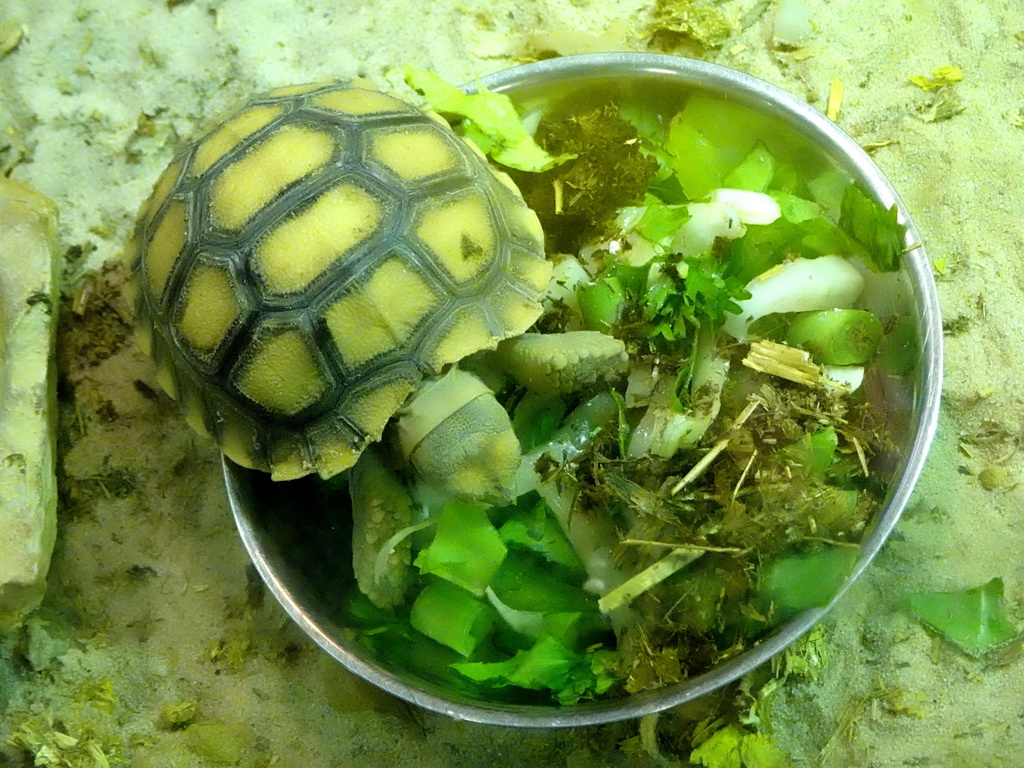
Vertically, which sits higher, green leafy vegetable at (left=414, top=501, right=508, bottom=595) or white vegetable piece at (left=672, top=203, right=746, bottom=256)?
white vegetable piece at (left=672, top=203, right=746, bottom=256)

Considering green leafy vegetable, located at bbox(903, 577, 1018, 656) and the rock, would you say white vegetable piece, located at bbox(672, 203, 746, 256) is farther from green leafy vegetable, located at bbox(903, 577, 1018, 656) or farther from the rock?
the rock

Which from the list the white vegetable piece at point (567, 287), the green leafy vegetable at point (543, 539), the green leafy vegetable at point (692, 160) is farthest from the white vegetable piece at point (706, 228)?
the green leafy vegetable at point (543, 539)

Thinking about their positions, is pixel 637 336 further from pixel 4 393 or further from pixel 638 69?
pixel 4 393

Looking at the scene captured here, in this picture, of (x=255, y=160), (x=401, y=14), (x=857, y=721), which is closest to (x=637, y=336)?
(x=255, y=160)

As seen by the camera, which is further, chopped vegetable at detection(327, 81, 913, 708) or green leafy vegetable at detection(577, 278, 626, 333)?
green leafy vegetable at detection(577, 278, 626, 333)

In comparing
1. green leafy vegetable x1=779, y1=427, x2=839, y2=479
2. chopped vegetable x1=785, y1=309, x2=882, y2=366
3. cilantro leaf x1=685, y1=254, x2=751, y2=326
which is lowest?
green leafy vegetable x1=779, y1=427, x2=839, y2=479

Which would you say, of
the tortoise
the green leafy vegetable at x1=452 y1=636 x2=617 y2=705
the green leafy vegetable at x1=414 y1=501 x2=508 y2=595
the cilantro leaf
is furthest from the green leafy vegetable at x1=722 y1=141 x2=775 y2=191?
the green leafy vegetable at x1=452 y1=636 x2=617 y2=705

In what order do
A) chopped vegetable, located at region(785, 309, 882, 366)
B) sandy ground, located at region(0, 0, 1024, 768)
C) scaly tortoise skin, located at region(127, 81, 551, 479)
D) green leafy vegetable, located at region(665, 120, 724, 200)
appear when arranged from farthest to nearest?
green leafy vegetable, located at region(665, 120, 724, 200) < sandy ground, located at region(0, 0, 1024, 768) < chopped vegetable, located at region(785, 309, 882, 366) < scaly tortoise skin, located at region(127, 81, 551, 479)
